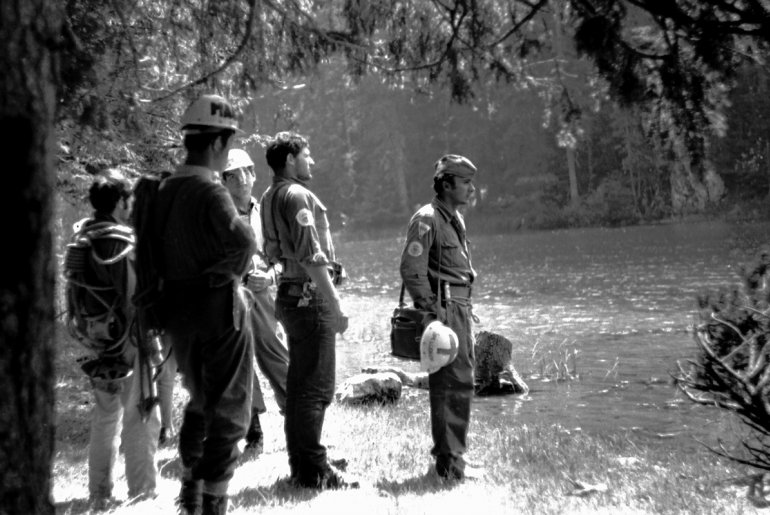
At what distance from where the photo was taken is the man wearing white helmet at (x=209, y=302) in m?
3.65

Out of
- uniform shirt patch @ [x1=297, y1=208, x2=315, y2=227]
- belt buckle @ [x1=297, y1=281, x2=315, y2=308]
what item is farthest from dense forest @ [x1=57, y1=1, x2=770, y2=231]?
belt buckle @ [x1=297, y1=281, x2=315, y2=308]

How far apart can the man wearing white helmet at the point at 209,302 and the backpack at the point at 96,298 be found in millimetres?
1016

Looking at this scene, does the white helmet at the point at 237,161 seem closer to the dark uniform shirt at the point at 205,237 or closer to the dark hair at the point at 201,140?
the dark hair at the point at 201,140

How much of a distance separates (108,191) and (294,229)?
101 centimetres

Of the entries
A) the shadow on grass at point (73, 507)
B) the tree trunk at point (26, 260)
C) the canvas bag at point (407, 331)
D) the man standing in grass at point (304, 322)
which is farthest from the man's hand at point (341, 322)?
the tree trunk at point (26, 260)

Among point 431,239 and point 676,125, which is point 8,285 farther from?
point 431,239

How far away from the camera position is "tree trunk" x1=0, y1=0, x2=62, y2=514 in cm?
189

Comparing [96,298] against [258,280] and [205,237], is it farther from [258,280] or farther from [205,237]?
[258,280]

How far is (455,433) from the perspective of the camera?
5.45 meters

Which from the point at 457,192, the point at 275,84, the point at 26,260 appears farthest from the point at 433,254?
the point at 26,260

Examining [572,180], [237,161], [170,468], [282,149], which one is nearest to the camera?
[282,149]

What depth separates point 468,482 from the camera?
5.39 m

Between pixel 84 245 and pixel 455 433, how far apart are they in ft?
7.86

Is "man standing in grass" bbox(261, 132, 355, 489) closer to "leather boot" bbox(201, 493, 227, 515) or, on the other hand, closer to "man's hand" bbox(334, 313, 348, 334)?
"man's hand" bbox(334, 313, 348, 334)
